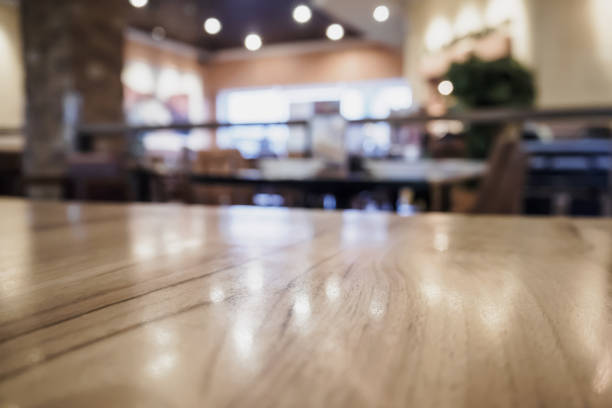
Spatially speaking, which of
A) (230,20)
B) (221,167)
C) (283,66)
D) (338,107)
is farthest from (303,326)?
(283,66)

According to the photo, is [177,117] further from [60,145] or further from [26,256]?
[26,256]

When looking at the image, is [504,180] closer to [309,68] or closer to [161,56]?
[309,68]

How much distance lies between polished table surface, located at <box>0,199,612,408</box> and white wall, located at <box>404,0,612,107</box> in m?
3.80

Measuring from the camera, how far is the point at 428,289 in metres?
0.21

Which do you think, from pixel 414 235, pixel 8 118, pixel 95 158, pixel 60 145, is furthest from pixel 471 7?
pixel 8 118

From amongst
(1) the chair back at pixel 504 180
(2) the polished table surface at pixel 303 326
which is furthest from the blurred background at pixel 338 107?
(2) the polished table surface at pixel 303 326

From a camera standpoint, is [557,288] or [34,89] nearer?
[557,288]

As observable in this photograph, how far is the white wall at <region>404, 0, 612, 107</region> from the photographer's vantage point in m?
4.01

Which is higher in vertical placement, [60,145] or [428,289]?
[60,145]

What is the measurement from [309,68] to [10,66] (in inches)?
227

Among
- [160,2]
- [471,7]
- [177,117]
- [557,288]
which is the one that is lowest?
[557,288]

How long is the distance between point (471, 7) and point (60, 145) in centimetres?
506

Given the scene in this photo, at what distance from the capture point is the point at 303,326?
0.51ft

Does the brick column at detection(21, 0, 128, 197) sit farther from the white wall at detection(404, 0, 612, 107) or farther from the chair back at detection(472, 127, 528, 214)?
the white wall at detection(404, 0, 612, 107)
